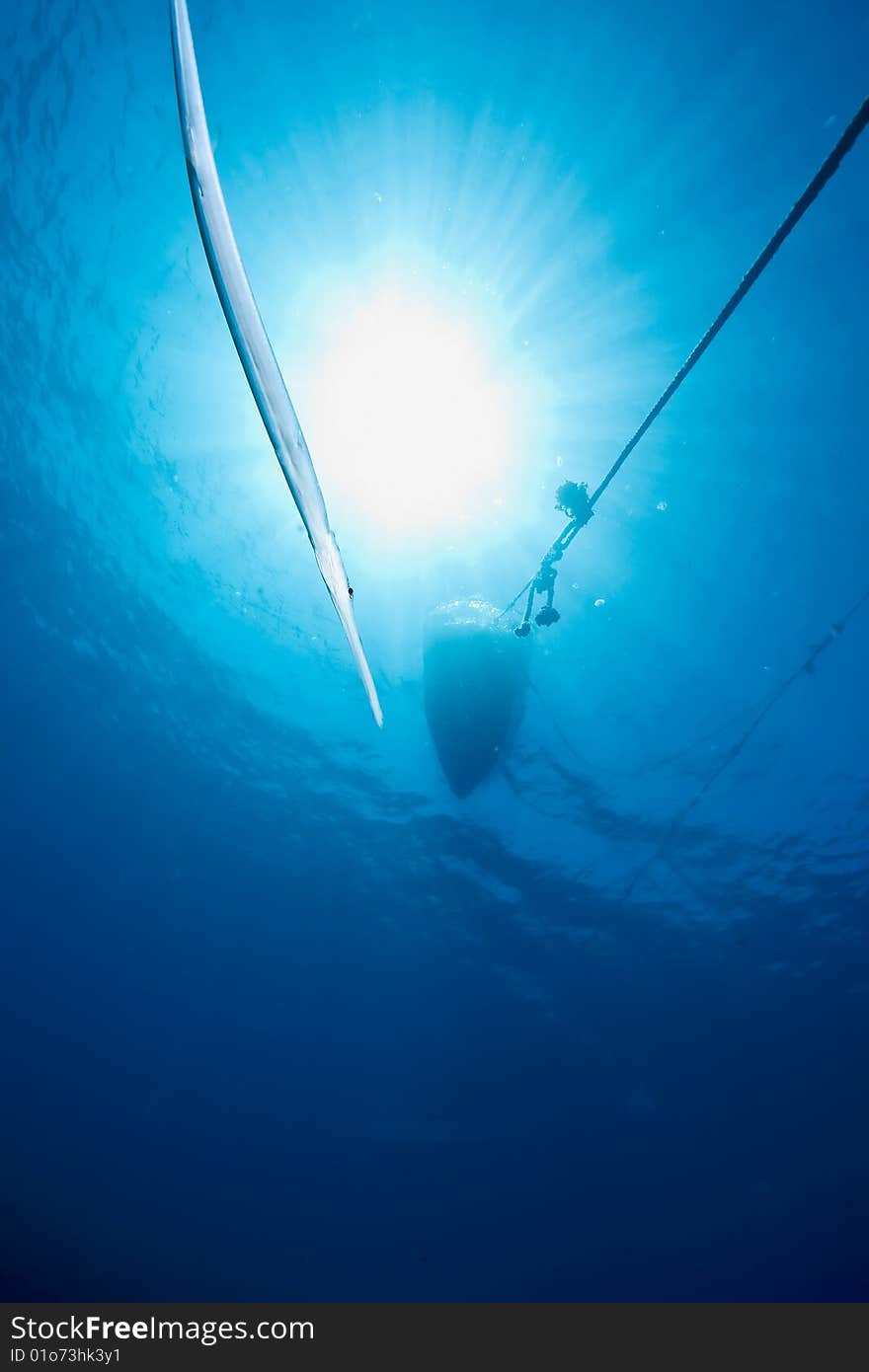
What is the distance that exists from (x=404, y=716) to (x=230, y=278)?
1293 centimetres

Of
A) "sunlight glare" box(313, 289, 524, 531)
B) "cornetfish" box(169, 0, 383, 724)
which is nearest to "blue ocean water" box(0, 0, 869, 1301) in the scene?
"sunlight glare" box(313, 289, 524, 531)

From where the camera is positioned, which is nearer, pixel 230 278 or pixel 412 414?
pixel 230 278

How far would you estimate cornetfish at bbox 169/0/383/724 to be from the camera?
116cm

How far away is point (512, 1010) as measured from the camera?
19.7m

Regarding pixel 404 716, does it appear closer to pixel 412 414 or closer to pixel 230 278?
pixel 412 414

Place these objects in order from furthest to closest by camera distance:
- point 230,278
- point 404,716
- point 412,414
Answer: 1. point 404,716
2. point 412,414
3. point 230,278

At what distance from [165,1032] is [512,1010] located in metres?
15.8

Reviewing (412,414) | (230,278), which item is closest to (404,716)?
(412,414)

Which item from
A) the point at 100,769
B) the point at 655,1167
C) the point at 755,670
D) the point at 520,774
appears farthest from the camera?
the point at 655,1167

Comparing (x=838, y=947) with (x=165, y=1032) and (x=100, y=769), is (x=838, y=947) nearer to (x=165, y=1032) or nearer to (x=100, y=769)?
(x=100, y=769)

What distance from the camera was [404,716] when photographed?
1405cm

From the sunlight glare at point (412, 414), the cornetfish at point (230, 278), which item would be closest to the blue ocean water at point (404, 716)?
the sunlight glare at point (412, 414)

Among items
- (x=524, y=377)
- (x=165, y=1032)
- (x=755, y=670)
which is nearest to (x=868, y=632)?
(x=755, y=670)

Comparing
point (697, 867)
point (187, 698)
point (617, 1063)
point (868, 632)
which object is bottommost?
point (617, 1063)
